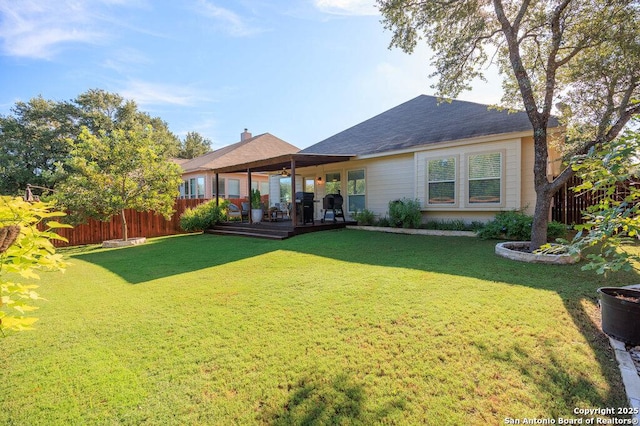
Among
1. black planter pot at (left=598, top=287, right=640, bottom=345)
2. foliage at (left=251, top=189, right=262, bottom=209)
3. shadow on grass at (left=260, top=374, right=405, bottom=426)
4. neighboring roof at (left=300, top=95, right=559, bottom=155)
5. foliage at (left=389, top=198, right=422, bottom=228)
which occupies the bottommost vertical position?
shadow on grass at (left=260, top=374, right=405, bottom=426)

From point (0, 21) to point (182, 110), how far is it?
2122cm

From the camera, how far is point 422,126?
11.0 meters

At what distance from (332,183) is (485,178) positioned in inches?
232

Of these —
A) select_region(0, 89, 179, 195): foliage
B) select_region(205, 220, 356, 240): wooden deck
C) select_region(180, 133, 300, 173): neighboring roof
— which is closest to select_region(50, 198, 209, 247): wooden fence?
select_region(205, 220, 356, 240): wooden deck

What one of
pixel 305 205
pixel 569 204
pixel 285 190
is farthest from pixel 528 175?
pixel 285 190

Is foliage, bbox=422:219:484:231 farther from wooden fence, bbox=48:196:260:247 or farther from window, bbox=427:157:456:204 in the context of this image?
wooden fence, bbox=48:196:260:247

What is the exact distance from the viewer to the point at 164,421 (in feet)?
6.31

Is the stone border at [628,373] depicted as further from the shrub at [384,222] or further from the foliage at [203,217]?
the foliage at [203,217]

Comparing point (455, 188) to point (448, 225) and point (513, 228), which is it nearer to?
point (448, 225)

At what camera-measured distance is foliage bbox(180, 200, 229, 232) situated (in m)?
11.9

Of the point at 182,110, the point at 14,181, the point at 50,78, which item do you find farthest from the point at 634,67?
the point at 14,181

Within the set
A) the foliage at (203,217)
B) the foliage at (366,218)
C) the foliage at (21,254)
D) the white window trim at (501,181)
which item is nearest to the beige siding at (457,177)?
the white window trim at (501,181)

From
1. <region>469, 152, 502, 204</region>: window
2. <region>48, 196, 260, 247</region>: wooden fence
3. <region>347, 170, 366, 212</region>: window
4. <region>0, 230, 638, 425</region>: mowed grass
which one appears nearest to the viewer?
<region>0, 230, 638, 425</region>: mowed grass

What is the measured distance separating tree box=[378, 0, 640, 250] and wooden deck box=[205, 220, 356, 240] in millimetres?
5380
